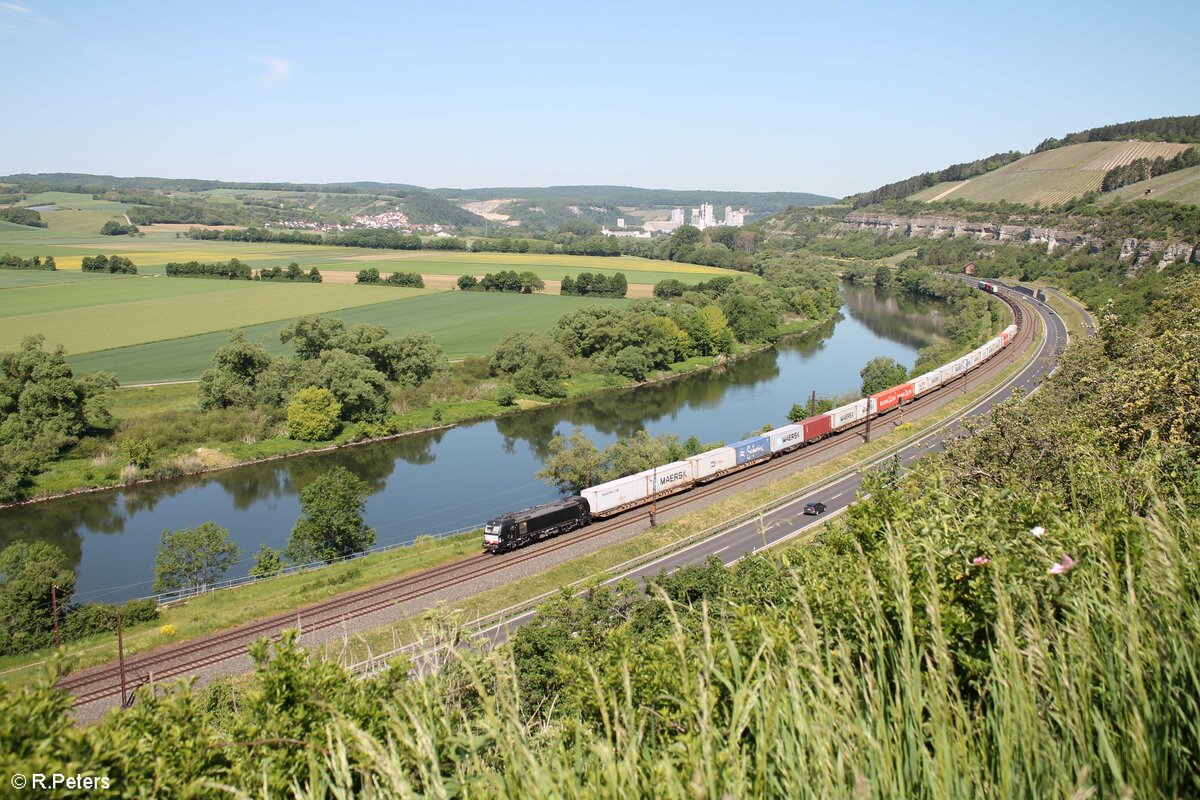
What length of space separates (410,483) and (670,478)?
15.5 meters

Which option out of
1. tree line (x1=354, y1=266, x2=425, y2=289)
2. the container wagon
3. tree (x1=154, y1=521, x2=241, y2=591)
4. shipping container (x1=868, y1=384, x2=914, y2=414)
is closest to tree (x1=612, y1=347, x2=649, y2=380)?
shipping container (x1=868, y1=384, x2=914, y2=414)

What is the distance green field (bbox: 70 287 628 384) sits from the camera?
6231 centimetres

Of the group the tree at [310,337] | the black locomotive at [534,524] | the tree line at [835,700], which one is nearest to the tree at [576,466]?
the black locomotive at [534,524]

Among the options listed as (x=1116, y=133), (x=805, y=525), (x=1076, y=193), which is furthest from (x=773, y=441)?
(x=1116, y=133)

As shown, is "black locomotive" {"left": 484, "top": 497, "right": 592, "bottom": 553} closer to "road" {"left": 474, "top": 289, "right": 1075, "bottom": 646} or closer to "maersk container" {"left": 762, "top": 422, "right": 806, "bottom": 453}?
"road" {"left": 474, "top": 289, "right": 1075, "bottom": 646}

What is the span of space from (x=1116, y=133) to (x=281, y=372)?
186m

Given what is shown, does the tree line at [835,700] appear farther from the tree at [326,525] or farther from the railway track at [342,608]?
the tree at [326,525]

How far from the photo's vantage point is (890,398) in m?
50.5

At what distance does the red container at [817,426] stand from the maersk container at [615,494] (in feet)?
42.5

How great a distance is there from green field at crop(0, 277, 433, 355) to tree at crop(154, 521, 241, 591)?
46.3 meters

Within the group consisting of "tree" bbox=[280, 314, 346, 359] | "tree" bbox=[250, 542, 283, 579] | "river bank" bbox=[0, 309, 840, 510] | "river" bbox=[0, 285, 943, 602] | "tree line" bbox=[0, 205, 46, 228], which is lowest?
"river" bbox=[0, 285, 943, 602]

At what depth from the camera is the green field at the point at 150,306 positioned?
71500mm

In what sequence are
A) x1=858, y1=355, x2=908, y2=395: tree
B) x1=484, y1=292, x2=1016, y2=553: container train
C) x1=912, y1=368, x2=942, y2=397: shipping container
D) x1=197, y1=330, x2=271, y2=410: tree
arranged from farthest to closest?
1. x1=858, y1=355, x2=908, y2=395: tree
2. x1=912, y1=368, x2=942, y2=397: shipping container
3. x1=197, y1=330, x2=271, y2=410: tree
4. x1=484, y1=292, x2=1016, y2=553: container train

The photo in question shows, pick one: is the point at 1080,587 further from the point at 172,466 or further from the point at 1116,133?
the point at 1116,133
